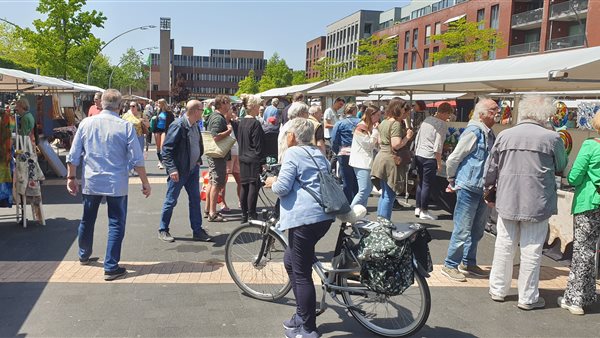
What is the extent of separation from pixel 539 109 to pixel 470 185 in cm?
102

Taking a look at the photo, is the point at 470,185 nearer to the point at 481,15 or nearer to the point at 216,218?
the point at 216,218

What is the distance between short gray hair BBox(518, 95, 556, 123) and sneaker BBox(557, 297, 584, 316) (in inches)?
63.9

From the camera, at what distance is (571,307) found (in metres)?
4.49

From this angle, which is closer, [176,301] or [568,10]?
[176,301]

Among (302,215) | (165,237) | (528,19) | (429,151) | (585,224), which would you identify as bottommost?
(165,237)

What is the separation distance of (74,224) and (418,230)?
A: 528cm

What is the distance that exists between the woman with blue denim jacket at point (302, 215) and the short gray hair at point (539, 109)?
1.99 m

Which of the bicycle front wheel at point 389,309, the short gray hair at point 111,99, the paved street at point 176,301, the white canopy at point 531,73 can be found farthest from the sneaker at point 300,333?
the white canopy at point 531,73

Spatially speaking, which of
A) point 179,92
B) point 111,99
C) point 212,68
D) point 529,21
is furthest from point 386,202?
point 212,68

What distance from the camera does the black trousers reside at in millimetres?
3604

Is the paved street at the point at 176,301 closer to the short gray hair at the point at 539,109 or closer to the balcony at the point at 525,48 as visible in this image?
the short gray hair at the point at 539,109

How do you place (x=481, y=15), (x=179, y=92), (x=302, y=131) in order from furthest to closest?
(x=179, y=92)
(x=481, y=15)
(x=302, y=131)

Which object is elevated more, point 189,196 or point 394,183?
point 394,183

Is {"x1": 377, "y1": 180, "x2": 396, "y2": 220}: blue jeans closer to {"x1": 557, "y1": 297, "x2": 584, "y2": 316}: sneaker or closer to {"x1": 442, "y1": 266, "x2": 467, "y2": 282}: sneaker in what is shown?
{"x1": 442, "y1": 266, "x2": 467, "y2": 282}: sneaker
